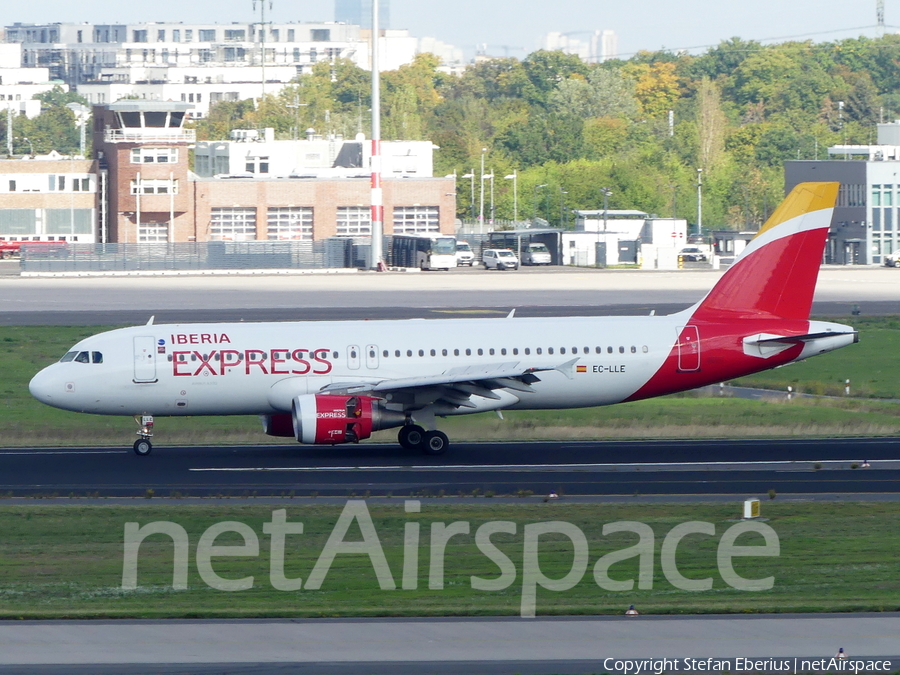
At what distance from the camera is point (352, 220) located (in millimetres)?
133500

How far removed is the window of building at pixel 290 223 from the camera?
132m

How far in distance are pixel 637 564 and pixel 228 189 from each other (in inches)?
4395

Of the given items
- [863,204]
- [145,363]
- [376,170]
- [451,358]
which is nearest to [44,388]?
[145,363]

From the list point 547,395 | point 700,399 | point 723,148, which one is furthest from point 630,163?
point 547,395

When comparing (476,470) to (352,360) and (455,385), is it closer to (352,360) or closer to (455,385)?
(455,385)

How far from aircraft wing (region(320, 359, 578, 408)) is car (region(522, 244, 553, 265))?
3518 inches

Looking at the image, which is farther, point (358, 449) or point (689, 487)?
point (358, 449)

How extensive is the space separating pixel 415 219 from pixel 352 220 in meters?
6.74

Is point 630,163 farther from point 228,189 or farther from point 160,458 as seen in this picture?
point 160,458

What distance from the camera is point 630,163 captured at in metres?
175

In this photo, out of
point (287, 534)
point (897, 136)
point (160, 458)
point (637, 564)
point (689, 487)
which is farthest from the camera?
point (897, 136)
